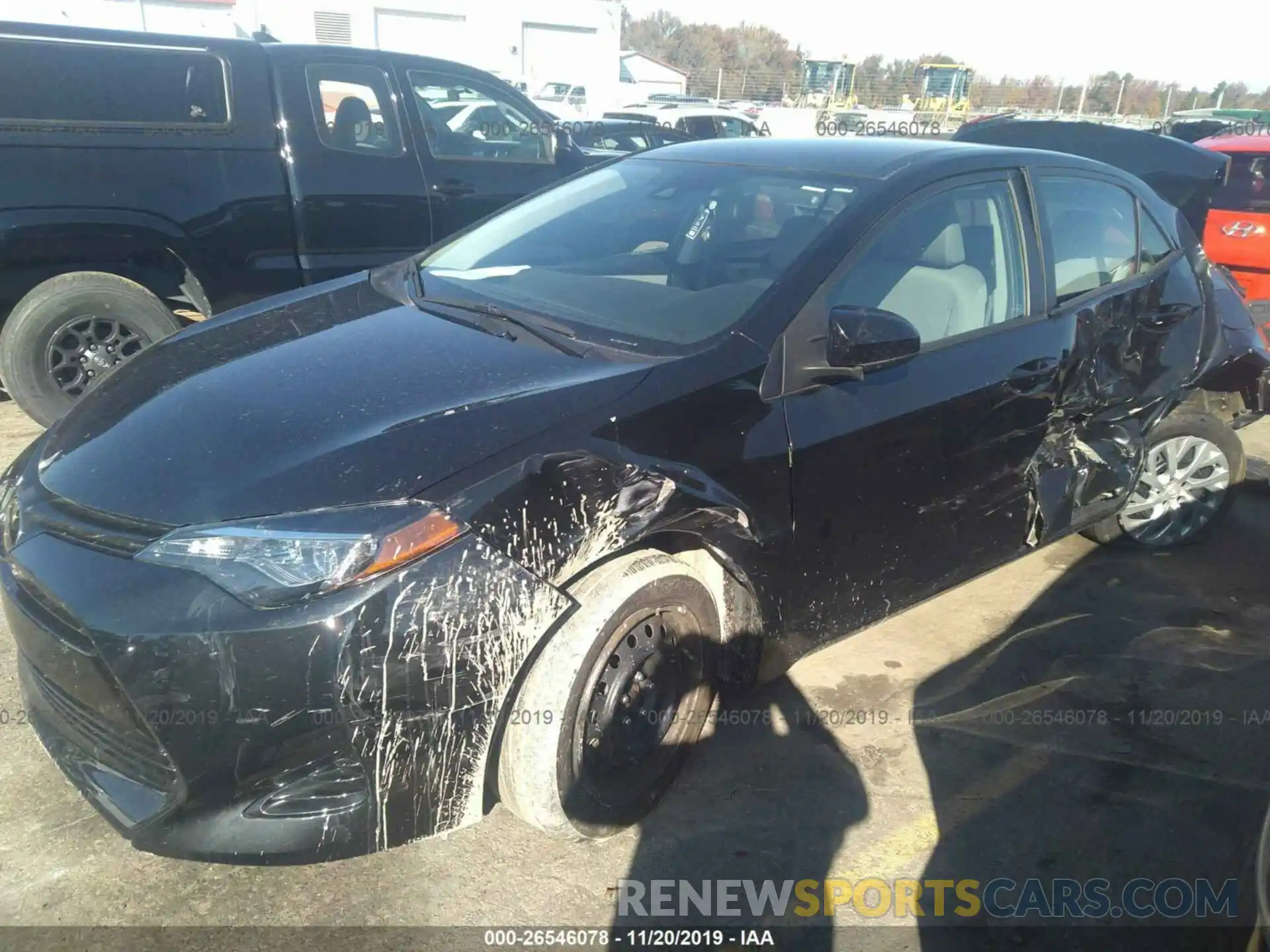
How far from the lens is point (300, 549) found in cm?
192

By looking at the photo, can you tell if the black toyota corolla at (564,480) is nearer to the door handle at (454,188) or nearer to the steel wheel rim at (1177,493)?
Answer: the steel wheel rim at (1177,493)

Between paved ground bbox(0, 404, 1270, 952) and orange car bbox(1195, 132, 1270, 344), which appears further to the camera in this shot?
orange car bbox(1195, 132, 1270, 344)

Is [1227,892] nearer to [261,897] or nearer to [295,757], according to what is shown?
[295,757]

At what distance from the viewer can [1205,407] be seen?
4172 millimetres

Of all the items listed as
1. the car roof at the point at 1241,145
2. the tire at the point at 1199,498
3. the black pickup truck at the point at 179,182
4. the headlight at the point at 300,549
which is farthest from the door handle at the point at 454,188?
the car roof at the point at 1241,145

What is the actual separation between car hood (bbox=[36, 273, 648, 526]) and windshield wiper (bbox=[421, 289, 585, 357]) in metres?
0.05

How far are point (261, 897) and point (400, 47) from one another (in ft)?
118

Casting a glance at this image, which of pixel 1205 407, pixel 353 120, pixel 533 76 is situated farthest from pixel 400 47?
pixel 1205 407

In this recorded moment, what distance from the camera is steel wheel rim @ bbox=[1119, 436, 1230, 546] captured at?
13.5 feet

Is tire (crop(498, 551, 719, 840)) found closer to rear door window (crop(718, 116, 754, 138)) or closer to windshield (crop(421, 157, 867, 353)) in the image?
windshield (crop(421, 157, 867, 353))

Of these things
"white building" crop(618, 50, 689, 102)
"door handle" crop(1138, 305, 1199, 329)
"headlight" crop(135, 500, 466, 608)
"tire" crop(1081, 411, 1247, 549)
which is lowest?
"tire" crop(1081, 411, 1247, 549)

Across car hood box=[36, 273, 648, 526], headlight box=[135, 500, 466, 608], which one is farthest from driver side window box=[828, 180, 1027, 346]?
headlight box=[135, 500, 466, 608]

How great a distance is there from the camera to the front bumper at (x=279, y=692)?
1.88 m

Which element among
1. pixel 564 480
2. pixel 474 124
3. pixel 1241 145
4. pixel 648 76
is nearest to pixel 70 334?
pixel 474 124
